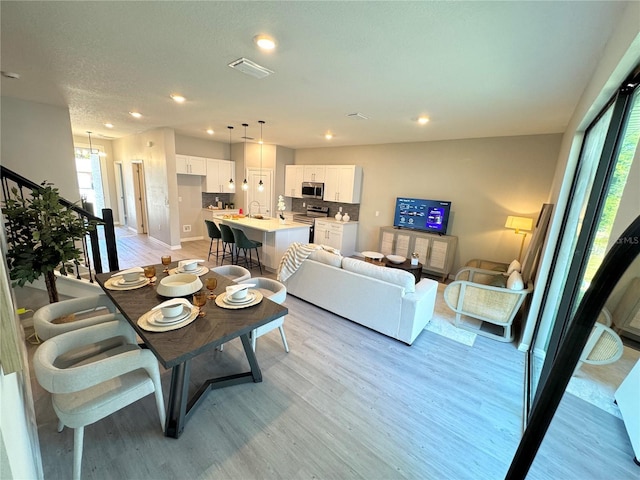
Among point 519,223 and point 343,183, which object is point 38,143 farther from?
point 519,223

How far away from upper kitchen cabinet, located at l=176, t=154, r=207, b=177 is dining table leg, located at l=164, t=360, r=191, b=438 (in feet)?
18.4

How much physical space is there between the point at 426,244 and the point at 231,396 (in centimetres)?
423

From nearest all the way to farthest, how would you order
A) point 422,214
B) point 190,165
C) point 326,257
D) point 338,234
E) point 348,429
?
1. point 348,429
2. point 326,257
3. point 422,214
4. point 338,234
5. point 190,165

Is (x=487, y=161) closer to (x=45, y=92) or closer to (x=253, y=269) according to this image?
(x=253, y=269)

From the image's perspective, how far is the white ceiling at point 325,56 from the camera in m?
1.55

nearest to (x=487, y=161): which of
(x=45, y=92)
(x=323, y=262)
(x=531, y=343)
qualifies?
(x=531, y=343)

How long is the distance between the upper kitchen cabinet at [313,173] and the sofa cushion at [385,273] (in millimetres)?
3935

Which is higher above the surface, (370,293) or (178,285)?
(178,285)

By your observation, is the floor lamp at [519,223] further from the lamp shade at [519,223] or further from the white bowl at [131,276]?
the white bowl at [131,276]

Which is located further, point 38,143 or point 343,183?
point 343,183

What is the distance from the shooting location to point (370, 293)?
9.65 ft

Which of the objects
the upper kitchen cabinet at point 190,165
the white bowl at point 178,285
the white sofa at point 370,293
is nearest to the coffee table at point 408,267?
the white sofa at point 370,293

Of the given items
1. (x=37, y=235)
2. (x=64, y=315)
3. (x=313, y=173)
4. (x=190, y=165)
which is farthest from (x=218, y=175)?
(x=64, y=315)

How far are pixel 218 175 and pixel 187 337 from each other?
250 inches
